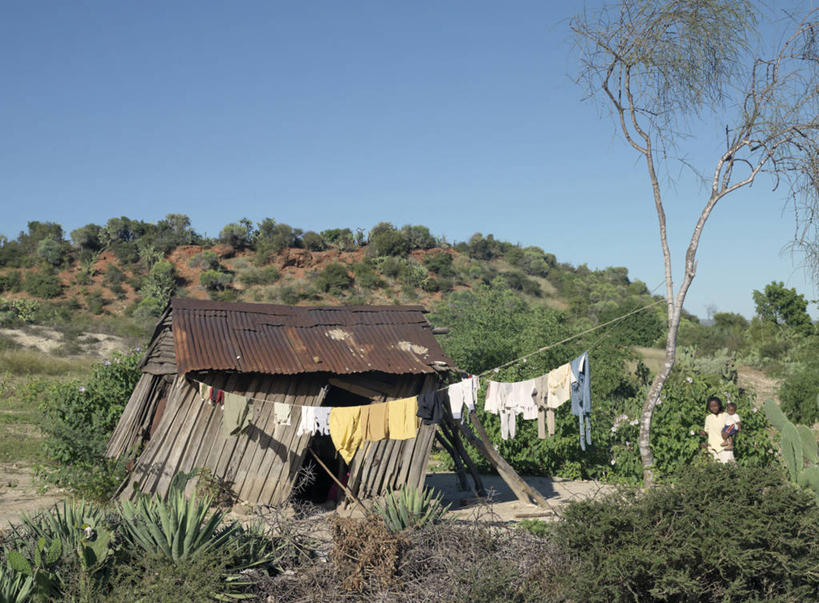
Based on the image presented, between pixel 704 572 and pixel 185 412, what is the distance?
6.31 meters

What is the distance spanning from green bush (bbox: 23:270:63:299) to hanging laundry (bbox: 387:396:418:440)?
37918 mm

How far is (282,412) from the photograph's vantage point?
881cm

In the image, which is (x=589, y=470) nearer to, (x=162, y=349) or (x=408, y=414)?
(x=408, y=414)

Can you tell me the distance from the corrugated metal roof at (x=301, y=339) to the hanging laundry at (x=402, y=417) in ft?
2.64

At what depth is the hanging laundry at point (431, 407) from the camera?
9.61m

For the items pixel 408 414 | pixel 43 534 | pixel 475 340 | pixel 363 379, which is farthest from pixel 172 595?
pixel 475 340

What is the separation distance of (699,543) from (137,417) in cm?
820

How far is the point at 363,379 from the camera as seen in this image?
10.0 metres

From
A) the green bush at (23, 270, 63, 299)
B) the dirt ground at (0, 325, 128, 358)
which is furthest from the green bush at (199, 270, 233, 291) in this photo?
the dirt ground at (0, 325, 128, 358)

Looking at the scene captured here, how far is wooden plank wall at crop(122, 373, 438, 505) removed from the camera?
30.6ft

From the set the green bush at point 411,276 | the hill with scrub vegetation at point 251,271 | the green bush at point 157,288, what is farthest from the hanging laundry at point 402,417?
the green bush at point 411,276

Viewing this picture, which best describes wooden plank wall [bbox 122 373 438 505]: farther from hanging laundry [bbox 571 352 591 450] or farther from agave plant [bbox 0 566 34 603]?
agave plant [bbox 0 566 34 603]

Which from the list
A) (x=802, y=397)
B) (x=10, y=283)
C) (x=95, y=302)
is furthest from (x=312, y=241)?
(x=802, y=397)

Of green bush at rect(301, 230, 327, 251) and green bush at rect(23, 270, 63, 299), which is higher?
green bush at rect(301, 230, 327, 251)
